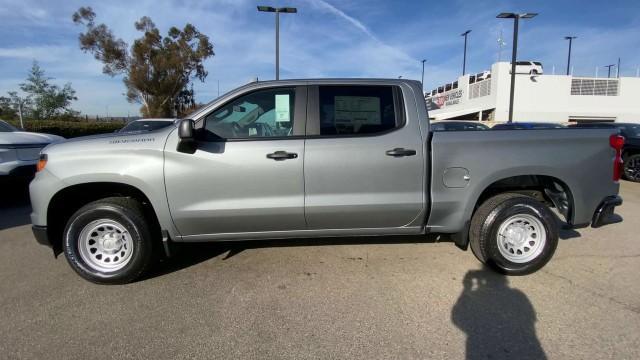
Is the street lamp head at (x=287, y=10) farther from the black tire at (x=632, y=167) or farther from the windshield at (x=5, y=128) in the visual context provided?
the black tire at (x=632, y=167)

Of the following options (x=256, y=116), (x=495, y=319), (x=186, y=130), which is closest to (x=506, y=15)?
(x=256, y=116)

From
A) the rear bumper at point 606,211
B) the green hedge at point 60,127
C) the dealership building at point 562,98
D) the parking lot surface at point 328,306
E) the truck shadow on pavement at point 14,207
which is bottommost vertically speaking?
the parking lot surface at point 328,306

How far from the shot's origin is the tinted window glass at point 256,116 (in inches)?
135

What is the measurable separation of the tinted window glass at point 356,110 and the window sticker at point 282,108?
32 cm

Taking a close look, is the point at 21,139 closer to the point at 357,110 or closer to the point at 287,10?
the point at 357,110

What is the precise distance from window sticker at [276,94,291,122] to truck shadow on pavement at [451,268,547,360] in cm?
220

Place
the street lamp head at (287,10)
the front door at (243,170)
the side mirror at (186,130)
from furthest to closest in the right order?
the street lamp head at (287,10)
the front door at (243,170)
the side mirror at (186,130)

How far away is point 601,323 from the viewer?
2787 mm

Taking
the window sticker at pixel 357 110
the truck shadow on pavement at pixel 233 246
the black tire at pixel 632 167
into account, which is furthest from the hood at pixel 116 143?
the black tire at pixel 632 167

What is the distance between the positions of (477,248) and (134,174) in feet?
10.8

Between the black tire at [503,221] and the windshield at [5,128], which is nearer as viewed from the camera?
the black tire at [503,221]

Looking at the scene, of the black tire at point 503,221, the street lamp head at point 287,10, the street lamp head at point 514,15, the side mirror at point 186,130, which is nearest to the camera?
the side mirror at point 186,130

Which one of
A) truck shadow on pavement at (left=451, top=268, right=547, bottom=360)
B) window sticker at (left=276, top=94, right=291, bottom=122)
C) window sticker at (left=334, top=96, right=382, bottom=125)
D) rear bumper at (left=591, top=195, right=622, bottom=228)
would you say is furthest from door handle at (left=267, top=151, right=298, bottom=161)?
rear bumper at (left=591, top=195, right=622, bottom=228)

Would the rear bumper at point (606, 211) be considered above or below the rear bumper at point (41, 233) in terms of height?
above
